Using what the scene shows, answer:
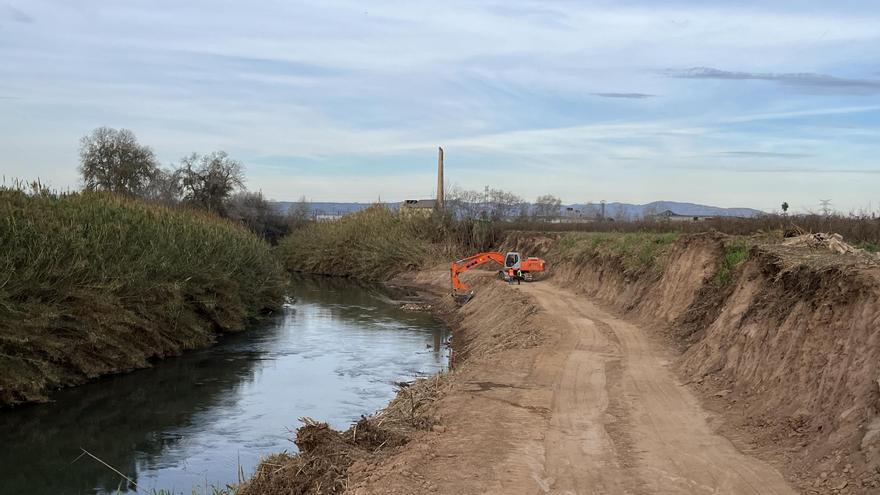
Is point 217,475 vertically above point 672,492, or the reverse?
point 672,492

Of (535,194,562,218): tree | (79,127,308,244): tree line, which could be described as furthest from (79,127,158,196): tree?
(535,194,562,218): tree

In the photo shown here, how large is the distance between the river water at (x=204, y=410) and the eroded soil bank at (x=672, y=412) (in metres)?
3.06

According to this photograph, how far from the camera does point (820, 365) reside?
11477mm

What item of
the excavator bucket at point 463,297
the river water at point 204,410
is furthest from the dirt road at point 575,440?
the excavator bucket at point 463,297

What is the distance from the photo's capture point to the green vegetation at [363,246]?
210ft

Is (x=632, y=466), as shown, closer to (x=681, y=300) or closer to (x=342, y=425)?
(x=342, y=425)

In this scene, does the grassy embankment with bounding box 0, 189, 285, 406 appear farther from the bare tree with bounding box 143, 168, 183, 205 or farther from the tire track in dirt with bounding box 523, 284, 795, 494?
the bare tree with bounding box 143, 168, 183, 205

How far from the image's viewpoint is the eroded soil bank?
9.16 metres

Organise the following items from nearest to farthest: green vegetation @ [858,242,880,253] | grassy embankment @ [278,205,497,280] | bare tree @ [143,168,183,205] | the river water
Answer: the river water, green vegetation @ [858,242,880,253], grassy embankment @ [278,205,497,280], bare tree @ [143,168,183,205]

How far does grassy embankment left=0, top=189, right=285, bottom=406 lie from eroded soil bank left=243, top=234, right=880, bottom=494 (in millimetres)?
10493

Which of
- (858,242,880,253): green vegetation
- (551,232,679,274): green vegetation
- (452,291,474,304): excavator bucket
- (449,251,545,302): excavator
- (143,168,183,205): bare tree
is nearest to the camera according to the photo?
(858,242,880,253): green vegetation

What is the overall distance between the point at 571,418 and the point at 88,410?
12.8 meters

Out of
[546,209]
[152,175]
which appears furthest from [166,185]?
[546,209]

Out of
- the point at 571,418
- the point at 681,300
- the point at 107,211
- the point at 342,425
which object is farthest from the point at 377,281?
the point at 571,418
